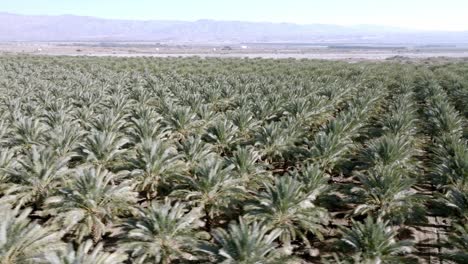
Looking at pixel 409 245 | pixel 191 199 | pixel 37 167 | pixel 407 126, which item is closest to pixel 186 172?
pixel 191 199

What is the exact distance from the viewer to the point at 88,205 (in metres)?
11.8

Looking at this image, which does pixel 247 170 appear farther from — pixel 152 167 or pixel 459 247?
pixel 459 247

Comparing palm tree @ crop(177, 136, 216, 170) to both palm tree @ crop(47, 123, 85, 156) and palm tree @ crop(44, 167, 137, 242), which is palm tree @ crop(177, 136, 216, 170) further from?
palm tree @ crop(47, 123, 85, 156)

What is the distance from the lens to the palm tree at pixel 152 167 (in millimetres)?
14094

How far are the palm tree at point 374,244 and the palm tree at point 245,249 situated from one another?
1721 mm

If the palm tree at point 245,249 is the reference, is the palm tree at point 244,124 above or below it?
above

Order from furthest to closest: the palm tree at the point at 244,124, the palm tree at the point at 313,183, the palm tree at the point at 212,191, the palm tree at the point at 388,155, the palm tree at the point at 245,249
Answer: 1. the palm tree at the point at 244,124
2. the palm tree at the point at 388,155
3. the palm tree at the point at 313,183
4. the palm tree at the point at 212,191
5. the palm tree at the point at 245,249

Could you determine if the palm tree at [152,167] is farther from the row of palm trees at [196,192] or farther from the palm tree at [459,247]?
the palm tree at [459,247]

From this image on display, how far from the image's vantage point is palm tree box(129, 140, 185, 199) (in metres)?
14.1

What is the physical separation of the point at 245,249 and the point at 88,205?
4.98 meters

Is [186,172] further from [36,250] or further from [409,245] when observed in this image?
[409,245]

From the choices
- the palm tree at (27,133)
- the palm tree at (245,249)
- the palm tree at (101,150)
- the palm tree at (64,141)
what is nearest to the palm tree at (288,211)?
the palm tree at (245,249)

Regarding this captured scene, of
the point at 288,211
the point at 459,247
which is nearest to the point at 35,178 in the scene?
the point at 288,211

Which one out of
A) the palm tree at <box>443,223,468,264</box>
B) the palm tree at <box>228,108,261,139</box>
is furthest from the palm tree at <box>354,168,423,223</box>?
the palm tree at <box>228,108,261,139</box>
